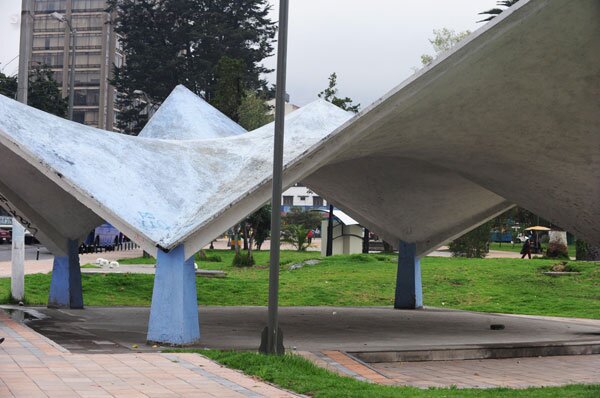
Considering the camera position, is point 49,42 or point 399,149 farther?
point 49,42

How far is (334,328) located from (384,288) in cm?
973

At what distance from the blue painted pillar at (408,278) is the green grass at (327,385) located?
32.9ft

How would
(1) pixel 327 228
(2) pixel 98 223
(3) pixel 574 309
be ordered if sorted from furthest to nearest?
(1) pixel 327 228 < (3) pixel 574 309 < (2) pixel 98 223

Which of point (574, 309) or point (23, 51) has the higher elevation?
point (23, 51)

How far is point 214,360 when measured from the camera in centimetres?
1023

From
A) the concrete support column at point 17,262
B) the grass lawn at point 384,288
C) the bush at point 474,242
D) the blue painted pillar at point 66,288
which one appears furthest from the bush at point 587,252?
the concrete support column at point 17,262

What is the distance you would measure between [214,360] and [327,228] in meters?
28.3

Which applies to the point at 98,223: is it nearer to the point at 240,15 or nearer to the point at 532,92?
the point at 532,92

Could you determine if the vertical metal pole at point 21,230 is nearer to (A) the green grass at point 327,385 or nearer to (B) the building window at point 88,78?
(A) the green grass at point 327,385

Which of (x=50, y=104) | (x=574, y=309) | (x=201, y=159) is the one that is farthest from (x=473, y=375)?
(x=50, y=104)

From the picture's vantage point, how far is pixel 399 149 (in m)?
15.4

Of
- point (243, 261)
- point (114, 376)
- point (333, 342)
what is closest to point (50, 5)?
point (243, 261)

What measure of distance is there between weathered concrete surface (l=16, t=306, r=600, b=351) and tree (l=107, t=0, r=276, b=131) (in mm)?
29696

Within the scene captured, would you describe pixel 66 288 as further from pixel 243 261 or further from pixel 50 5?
pixel 50 5
